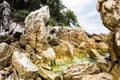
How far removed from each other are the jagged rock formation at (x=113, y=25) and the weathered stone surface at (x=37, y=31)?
19.4ft

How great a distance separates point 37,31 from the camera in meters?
15.7

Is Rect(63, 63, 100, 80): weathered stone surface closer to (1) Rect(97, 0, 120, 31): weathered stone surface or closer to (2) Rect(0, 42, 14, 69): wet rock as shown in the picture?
(1) Rect(97, 0, 120, 31): weathered stone surface

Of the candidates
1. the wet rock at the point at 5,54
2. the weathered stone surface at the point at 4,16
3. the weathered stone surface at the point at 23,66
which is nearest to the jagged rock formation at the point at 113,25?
the weathered stone surface at the point at 23,66

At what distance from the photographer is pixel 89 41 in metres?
20.8

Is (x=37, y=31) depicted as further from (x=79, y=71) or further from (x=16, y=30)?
(x=79, y=71)

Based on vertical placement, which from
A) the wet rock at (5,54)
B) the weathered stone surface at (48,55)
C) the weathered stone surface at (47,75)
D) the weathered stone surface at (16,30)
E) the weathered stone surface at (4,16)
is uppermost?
the weathered stone surface at (4,16)

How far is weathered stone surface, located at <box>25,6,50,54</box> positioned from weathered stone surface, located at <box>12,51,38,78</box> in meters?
2.31

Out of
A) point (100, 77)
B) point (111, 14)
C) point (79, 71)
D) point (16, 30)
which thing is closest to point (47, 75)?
point (79, 71)

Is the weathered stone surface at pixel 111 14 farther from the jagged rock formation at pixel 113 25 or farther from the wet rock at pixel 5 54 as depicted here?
the wet rock at pixel 5 54

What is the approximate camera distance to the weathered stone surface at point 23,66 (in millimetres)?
12023

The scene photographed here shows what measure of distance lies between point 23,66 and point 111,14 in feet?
14.4

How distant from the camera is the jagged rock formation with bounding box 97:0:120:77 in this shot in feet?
31.1

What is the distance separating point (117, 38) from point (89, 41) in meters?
11.7

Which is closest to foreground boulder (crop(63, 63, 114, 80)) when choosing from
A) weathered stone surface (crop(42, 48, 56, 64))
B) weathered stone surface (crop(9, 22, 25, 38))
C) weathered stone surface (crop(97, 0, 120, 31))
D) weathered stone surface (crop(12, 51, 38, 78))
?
weathered stone surface (crop(12, 51, 38, 78))
